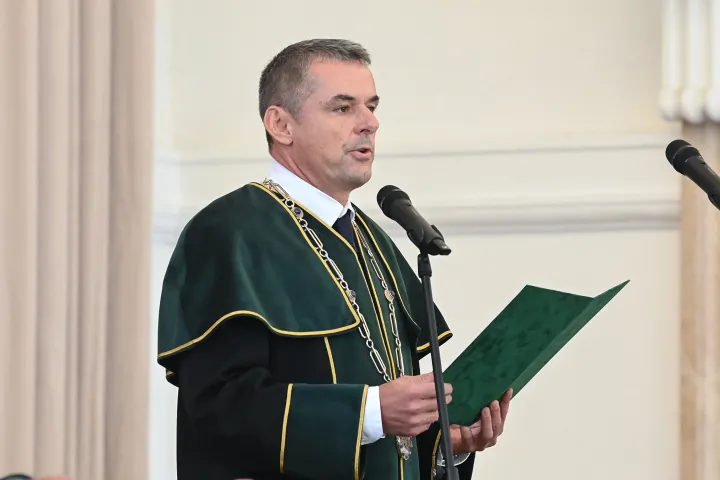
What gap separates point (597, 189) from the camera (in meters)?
3.91

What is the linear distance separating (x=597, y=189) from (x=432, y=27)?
2.45 feet

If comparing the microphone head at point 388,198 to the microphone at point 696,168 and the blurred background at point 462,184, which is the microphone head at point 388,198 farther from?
the blurred background at point 462,184

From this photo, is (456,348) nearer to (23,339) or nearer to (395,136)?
(395,136)

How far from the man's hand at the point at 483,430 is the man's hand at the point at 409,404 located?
0.25 metres

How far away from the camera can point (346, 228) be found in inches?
102

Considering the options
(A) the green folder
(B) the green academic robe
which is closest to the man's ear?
(B) the green academic robe

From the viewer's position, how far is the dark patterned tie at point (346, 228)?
2564mm

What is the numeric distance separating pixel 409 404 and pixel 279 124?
655mm

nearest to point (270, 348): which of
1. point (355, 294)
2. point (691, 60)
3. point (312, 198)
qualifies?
point (355, 294)

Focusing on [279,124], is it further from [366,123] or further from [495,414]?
[495,414]

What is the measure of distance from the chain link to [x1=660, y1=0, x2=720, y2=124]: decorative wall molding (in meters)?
1.46

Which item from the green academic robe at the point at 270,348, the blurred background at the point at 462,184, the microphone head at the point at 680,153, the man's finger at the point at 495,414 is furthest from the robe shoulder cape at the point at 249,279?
the blurred background at the point at 462,184

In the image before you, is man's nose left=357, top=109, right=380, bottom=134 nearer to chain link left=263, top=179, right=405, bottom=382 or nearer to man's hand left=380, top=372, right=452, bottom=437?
chain link left=263, top=179, right=405, bottom=382

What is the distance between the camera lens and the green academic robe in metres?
2.24
